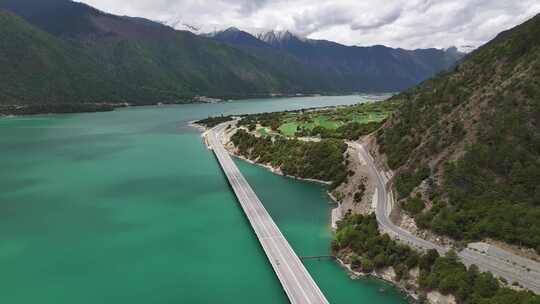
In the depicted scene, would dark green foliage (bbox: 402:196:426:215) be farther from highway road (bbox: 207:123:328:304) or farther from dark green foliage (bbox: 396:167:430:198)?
highway road (bbox: 207:123:328:304)

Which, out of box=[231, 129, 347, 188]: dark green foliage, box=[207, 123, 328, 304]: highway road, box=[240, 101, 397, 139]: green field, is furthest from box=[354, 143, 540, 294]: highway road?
box=[240, 101, 397, 139]: green field

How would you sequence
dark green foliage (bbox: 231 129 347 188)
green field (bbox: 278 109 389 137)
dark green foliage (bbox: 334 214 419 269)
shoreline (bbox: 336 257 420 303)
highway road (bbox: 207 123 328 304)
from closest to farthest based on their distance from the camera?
highway road (bbox: 207 123 328 304)
shoreline (bbox: 336 257 420 303)
dark green foliage (bbox: 334 214 419 269)
dark green foliage (bbox: 231 129 347 188)
green field (bbox: 278 109 389 137)

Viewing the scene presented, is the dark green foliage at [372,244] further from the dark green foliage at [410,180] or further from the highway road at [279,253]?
the highway road at [279,253]

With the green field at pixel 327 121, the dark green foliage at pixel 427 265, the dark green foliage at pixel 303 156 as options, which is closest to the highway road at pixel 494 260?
the dark green foliage at pixel 427 265

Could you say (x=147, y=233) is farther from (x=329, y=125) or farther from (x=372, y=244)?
(x=329, y=125)

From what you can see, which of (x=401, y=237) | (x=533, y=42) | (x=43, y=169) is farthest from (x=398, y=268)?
(x=43, y=169)

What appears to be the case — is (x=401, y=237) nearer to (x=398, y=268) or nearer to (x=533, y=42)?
(x=398, y=268)
